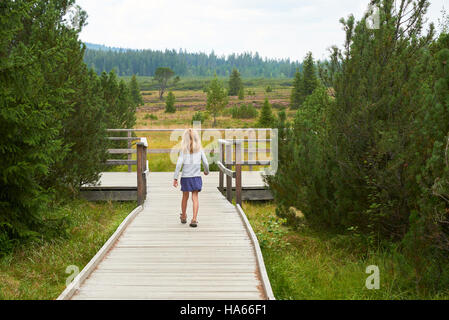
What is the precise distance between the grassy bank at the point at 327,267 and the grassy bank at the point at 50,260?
265cm

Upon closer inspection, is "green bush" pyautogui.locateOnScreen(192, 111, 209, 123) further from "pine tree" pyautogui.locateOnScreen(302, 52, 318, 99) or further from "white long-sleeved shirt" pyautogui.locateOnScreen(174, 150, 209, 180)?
"white long-sleeved shirt" pyautogui.locateOnScreen(174, 150, 209, 180)

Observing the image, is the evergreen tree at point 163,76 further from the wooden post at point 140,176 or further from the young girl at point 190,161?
the young girl at point 190,161

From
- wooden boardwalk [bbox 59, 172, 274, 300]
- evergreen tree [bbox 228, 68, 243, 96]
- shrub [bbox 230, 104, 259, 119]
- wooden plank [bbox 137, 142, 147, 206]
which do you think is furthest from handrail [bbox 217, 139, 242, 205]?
evergreen tree [bbox 228, 68, 243, 96]

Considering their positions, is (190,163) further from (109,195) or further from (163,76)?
(163,76)

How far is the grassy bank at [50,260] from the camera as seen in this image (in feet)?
19.0

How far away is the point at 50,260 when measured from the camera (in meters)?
6.77

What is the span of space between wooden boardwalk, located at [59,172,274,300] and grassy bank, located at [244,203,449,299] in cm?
43

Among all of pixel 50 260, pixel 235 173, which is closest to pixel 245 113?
pixel 235 173

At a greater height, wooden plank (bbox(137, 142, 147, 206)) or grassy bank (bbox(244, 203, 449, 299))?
wooden plank (bbox(137, 142, 147, 206))

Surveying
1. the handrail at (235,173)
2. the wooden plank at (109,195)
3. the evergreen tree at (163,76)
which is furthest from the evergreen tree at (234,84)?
the handrail at (235,173)

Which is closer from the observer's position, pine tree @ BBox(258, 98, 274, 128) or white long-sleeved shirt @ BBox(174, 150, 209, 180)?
white long-sleeved shirt @ BBox(174, 150, 209, 180)

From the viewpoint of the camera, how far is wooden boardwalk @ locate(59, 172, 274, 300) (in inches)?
203
